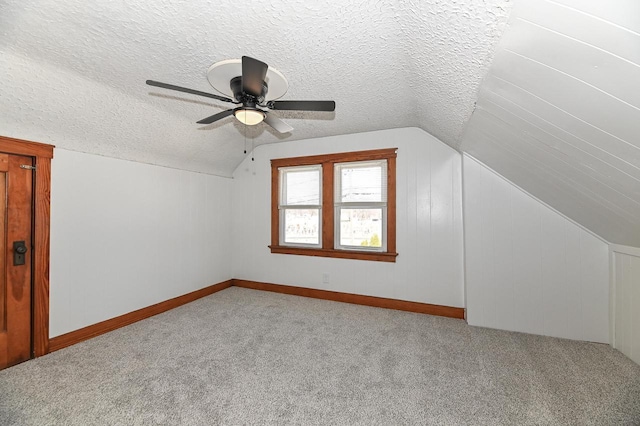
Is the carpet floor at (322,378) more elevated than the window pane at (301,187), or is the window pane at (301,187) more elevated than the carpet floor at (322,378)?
the window pane at (301,187)

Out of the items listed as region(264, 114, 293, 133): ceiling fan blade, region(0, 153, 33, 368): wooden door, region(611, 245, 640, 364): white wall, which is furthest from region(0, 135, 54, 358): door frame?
region(611, 245, 640, 364): white wall

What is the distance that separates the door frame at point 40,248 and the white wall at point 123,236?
0.05 meters

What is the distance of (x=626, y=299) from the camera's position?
2.14m

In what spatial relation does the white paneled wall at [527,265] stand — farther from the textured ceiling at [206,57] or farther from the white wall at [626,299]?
the textured ceiling at [206,57]

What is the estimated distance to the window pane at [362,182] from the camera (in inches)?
135

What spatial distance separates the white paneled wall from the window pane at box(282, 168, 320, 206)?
6.49 ft

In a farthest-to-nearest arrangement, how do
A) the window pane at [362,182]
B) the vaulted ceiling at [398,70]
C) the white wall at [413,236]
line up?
the window pane at [362,182]
the white wall at [413,236]
the vaulted ceiling at [398,70]

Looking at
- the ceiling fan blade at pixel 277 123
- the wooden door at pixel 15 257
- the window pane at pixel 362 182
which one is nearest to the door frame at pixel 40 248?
the wooden door at pixel 15 257

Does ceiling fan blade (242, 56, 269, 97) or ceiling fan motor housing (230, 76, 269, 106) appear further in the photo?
ceiling fan motor housing (230, 76, 269, 106)

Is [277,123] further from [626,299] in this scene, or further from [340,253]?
[626,299]

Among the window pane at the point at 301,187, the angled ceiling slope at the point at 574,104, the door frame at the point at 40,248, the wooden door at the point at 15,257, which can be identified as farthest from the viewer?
the window pane at the point at 301,187

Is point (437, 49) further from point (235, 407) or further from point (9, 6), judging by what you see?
point (235, 407)

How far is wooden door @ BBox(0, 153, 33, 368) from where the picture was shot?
Answer: 2016 mm

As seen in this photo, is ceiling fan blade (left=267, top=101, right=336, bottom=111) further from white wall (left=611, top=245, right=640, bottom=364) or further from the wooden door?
white wall (left=611, top=245, right=640, bottom=364)
